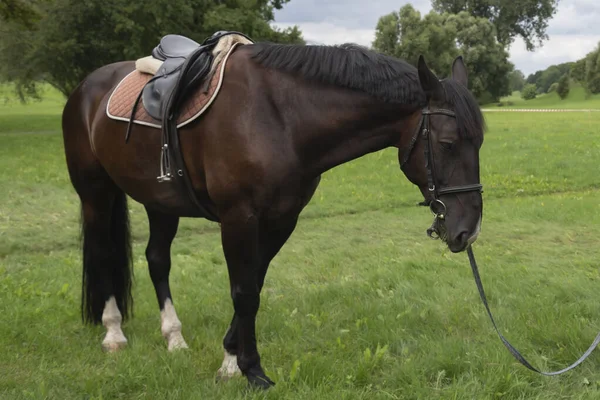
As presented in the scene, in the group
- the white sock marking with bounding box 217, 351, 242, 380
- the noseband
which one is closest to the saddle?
the white sock marking with bounding box 217, 351, 242, 380

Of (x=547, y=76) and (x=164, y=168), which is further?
(x=547, y=76)

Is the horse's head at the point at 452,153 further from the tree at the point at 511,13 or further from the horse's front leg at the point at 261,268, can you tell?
the tree at the point at 511,13

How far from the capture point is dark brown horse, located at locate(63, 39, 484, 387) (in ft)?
9.14

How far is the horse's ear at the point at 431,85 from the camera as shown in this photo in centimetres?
269

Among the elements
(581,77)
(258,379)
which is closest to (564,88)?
(581,77)

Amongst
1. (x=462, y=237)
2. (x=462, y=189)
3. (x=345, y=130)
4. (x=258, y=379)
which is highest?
(x=345, y=130)

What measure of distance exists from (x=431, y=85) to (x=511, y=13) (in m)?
66.1

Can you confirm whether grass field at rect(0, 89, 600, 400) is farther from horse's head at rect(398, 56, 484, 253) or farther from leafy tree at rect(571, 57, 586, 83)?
leafy tree at rect(571, 57, 586, 83)

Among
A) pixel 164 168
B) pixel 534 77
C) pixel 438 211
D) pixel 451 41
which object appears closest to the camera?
pixel 438 211

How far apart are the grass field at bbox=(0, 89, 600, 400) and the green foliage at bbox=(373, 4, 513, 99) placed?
40.8 m

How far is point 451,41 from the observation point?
48188mm

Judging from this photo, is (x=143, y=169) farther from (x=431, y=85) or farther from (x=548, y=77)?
(x=548, y=77)

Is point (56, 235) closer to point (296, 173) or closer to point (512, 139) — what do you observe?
point (296, 173)

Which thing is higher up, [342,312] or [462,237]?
[462,237]
